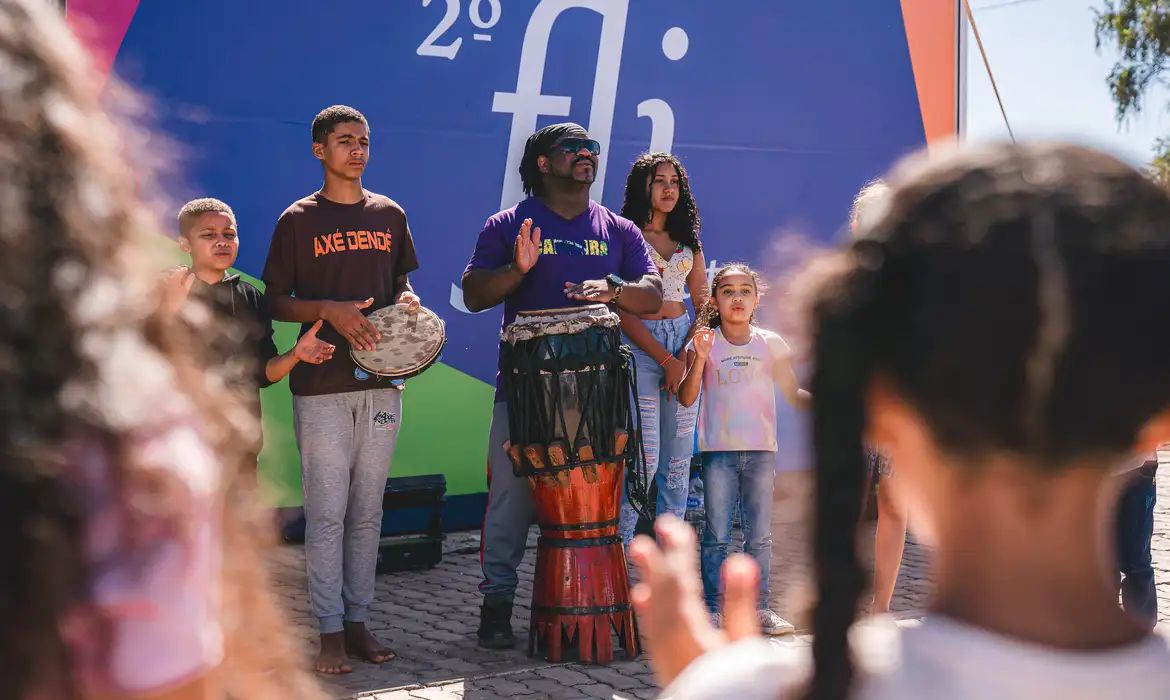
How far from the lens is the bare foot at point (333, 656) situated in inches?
175

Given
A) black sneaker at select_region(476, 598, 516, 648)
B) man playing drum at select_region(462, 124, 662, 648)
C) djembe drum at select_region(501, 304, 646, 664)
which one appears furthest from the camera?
black sneaker at select_region(476, 598, 516, 648)

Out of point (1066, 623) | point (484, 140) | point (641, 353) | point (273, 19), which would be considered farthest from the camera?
point (484, 140)

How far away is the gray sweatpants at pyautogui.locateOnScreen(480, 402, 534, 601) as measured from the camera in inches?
191

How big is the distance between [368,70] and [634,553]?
18.3ft

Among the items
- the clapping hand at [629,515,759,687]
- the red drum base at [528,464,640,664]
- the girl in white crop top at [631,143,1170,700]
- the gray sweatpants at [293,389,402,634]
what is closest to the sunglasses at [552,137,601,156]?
the gray sweatpants at [293,389,402,634]

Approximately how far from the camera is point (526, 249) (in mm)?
4594

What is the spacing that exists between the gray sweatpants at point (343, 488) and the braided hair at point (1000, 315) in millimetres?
3731

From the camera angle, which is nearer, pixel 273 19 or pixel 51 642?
pixel 51 642

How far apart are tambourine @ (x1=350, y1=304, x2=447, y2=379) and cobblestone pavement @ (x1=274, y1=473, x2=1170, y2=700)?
43.1 inches

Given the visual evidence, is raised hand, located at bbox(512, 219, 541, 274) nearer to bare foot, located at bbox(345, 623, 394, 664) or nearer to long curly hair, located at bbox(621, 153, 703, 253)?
long curly hair, located at bbox(621, 153, 703, 253)

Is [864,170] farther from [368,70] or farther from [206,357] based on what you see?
[206,357]

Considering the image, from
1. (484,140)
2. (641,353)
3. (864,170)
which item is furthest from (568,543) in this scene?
(864,170)

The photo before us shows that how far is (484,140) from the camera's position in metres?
6.83

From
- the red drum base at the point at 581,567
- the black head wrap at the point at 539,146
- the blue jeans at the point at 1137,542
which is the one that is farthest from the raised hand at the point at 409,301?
the blue jeans at the point at 1137,542
